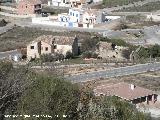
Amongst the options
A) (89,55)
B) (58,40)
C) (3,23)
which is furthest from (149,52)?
(3,23)

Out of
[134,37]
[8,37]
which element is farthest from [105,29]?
[8,37]

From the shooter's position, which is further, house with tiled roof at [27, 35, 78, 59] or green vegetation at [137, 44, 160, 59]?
green vegetation at [137, 44, 160, 59]

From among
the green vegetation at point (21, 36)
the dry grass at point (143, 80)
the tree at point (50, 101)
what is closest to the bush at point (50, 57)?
the green vegetation at point (21, 36)

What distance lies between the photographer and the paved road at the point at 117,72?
49.5 m

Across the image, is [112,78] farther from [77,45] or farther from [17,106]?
[17,106]

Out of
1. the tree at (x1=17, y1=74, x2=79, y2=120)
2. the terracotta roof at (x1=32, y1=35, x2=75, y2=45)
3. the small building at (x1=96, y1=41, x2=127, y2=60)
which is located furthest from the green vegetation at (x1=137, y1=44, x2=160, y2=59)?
the tree at (x1=17, y1=74, x2=79, y2=120)

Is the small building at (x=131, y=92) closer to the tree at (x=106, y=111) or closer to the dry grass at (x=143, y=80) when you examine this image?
the dry grass at (x=143, y=80)

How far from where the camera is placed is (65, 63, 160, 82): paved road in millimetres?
49475

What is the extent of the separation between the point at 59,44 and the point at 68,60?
4079 mm

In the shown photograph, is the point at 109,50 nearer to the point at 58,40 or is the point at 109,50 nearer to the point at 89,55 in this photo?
the point at 89,55

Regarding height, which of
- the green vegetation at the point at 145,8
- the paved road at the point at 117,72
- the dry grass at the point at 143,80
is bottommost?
the dry grass at the point at 143,80

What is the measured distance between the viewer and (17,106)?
22297mm

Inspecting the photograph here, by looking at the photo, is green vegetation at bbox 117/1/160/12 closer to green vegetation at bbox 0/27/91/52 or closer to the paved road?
green vegetation at bbox 0/27/91/52

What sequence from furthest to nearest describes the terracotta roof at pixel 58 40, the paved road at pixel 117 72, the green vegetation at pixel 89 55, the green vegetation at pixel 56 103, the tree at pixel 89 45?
the tree at pixel 89 45 < the terracotta roof at pixel 58 40 < the green vegetation at pixel 89 55 < the paved road at pixel 117 72 < the green vegetation at pixel 56 103
